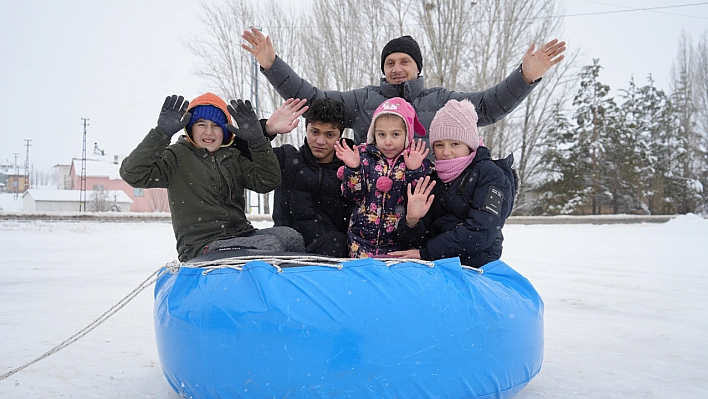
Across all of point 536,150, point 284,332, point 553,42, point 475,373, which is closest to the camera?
point 284,332

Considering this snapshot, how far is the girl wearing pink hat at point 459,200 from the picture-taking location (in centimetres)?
240

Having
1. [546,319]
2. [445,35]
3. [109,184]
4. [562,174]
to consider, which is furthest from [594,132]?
[109,184]

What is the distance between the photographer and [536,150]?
23.4m

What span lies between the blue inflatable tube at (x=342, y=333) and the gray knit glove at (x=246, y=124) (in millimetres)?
833

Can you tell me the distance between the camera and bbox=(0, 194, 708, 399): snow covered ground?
8.17ft

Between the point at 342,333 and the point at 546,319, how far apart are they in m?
2.74

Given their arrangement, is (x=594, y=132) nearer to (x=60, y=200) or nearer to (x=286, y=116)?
(x=286, y=116)

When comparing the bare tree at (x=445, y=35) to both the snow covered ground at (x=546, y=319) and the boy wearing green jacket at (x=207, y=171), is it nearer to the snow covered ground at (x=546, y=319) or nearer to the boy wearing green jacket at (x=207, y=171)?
the snow covered ground at (x=546, y=319)

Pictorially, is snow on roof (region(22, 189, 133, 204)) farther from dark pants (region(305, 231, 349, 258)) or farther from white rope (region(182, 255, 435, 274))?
white rope (region(182, 255, 435, 274))

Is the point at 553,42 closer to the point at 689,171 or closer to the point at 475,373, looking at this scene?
the point at 475,373

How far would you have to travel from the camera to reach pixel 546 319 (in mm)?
3990

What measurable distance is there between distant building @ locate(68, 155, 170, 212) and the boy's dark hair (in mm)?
30978

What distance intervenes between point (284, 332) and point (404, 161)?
4.06 ft

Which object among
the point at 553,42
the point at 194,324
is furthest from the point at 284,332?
the point at 553,42
